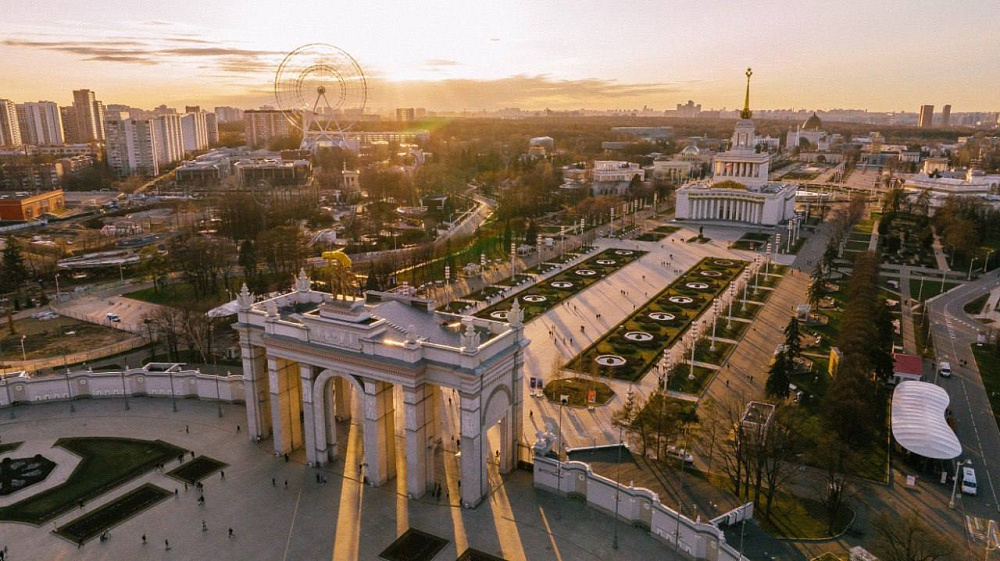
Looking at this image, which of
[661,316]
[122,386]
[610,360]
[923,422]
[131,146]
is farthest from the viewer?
[131,146]

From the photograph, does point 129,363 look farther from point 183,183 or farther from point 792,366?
point 183,183

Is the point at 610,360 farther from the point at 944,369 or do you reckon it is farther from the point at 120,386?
the point at 120,386

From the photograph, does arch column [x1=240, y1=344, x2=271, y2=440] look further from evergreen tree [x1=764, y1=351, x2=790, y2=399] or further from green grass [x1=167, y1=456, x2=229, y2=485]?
evergreen tree [x1=764, y1=351, x2=790, y2=399]

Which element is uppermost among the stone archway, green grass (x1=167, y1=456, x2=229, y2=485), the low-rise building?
the low-rise building

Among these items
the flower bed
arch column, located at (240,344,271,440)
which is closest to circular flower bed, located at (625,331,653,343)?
the flower bed

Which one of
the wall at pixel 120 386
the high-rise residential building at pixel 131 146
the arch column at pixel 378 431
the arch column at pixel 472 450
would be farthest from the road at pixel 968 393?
the high-rise residential building at pixel 131 146

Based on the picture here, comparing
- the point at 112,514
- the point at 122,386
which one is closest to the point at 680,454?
the point at 112,514

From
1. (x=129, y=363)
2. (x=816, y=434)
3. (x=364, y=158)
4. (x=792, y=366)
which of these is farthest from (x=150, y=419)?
(x=364, y=158)
